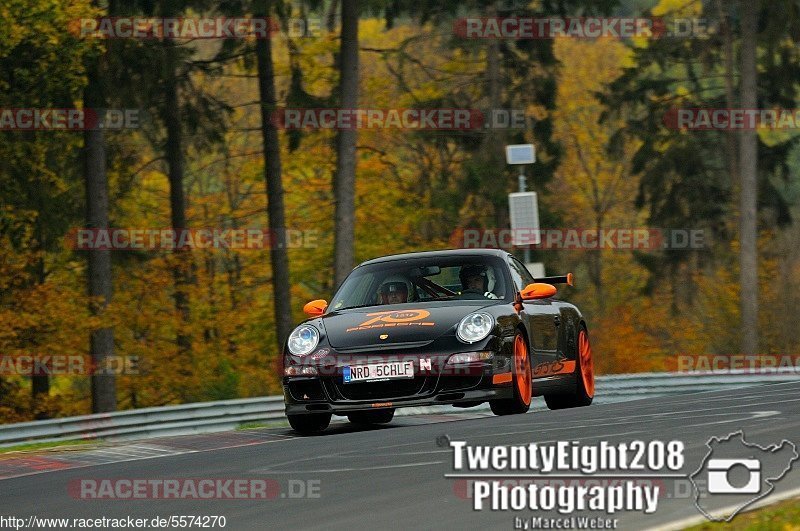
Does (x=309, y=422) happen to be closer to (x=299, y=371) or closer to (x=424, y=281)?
(x=299, y=371)

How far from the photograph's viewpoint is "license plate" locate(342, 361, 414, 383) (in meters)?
12.4

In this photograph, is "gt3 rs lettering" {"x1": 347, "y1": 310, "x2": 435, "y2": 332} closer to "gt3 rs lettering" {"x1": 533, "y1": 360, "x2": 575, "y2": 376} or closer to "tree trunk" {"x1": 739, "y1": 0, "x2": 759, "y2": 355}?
"gt3 rs lettering" {"x1": 533, "y1": 360, "x2": 575, "y2": 376}

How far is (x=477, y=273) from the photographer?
14.0 metres

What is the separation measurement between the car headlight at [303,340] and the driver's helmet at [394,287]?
3.40 feet

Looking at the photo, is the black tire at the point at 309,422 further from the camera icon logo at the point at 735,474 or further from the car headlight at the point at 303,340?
the camera icon logo at the point at 735,474

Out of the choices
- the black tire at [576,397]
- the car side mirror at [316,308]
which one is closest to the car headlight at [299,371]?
the car side mirror at [316,308]

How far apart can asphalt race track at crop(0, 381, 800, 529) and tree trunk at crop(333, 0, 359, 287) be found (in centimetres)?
1335

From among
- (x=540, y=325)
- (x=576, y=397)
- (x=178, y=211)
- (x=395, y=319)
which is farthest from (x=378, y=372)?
(x=178, y=211)

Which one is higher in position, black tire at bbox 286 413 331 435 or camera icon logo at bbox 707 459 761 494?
camera icon logo at bbox 707 459 761 494

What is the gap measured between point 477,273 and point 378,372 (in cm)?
202

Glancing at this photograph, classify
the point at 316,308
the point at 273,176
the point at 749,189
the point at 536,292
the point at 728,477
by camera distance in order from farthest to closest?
the point at 749,189, the point at 273,176, the point at 316,308, the point at 536,292, the point at 728,477

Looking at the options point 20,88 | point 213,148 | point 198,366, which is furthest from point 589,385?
point 198,366

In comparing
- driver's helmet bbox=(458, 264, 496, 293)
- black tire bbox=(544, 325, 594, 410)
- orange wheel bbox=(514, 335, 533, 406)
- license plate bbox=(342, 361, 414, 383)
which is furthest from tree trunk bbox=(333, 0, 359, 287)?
license plate bbox=(342, 361, 414, 383)

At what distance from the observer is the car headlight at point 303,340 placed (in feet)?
41.8
